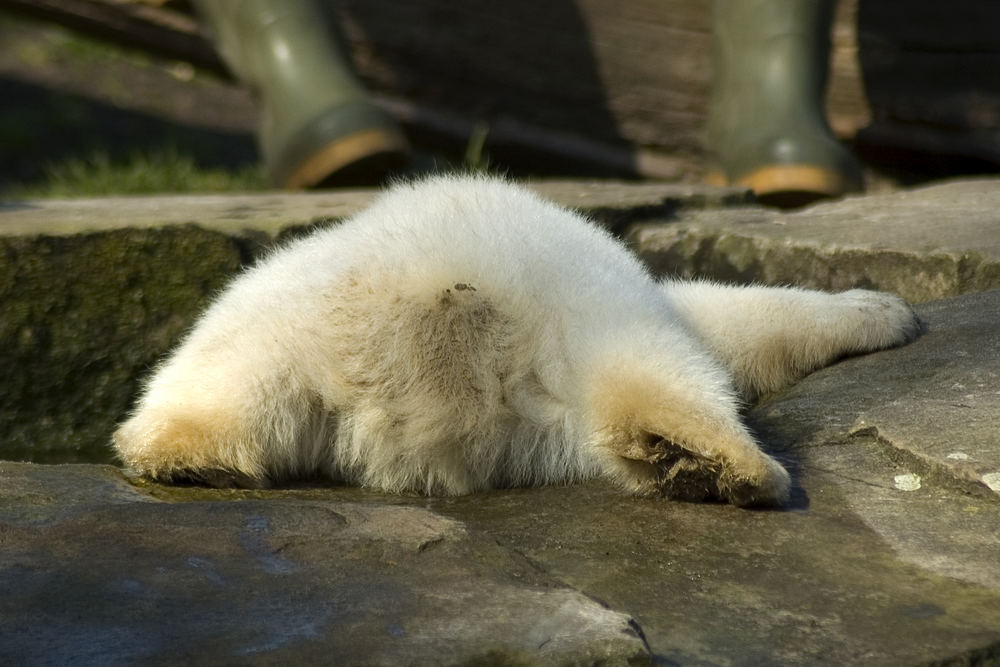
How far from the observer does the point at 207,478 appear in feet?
6.54

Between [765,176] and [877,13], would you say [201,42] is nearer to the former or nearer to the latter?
[765,176]

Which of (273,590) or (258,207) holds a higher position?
(258,207)

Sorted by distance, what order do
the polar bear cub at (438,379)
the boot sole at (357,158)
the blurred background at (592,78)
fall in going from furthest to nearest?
the blurred background at (592,78), the boot sole at (357,158), the polar bear cub at (438,379)

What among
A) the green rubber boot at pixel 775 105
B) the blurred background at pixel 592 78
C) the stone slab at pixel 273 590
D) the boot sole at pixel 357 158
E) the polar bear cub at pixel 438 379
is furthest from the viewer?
the blurred background at pixel 592 78

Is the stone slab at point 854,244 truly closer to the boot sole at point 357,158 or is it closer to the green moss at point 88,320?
the boot sole at point 357,158

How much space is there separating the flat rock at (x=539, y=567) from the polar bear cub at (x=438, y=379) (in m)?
0.06

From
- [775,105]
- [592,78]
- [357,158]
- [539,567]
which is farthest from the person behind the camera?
[592,78]

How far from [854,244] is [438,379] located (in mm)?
1478

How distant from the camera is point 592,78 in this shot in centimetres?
539

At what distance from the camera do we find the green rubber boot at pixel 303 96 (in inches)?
159

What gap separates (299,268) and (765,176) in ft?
8.13

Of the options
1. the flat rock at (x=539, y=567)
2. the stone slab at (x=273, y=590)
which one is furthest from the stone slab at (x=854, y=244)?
the stone slab at (x=273, y=590)

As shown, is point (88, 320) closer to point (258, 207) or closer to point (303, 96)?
point (258, 207)

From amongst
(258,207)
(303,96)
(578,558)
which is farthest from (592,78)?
(578,558)
